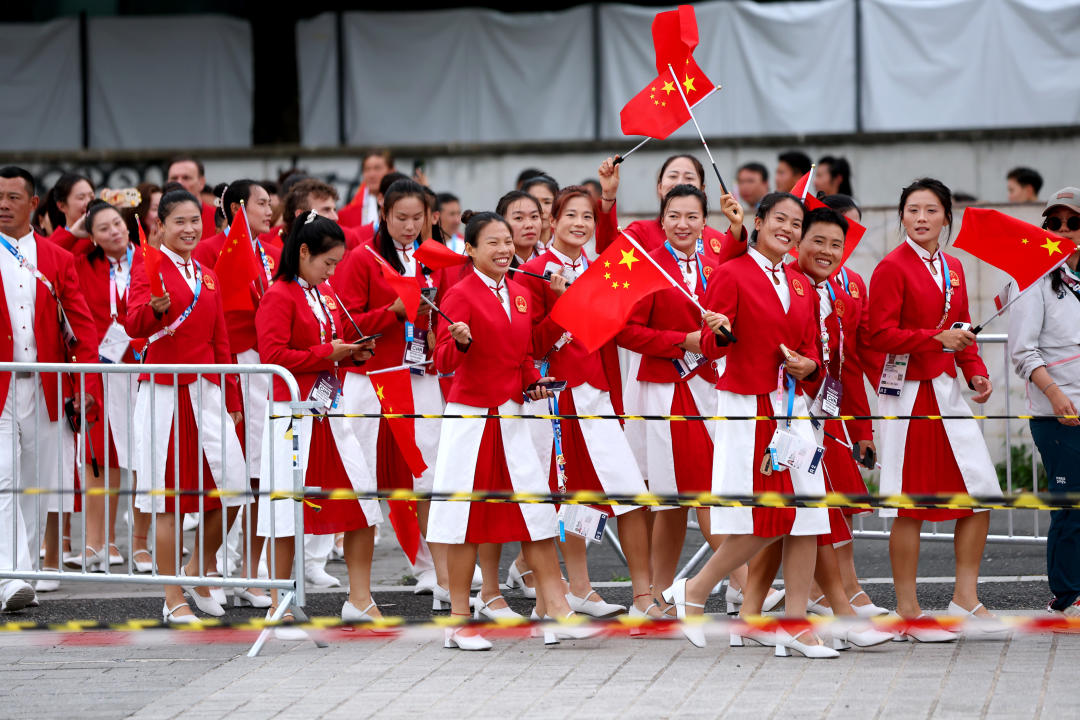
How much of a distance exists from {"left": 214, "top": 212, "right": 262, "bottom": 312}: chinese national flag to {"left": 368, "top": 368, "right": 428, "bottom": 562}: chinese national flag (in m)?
0.96

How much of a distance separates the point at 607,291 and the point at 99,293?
3.94 metres

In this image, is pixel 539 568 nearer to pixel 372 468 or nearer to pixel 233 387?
pixel 372 468

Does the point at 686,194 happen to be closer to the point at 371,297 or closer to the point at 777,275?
the point at 777,275

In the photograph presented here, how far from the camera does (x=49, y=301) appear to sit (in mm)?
8906

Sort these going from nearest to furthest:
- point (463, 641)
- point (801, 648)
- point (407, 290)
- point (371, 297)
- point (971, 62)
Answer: point (801, 648), point (463, 641), point (407, 290), point (371, 297), point (971, 62)

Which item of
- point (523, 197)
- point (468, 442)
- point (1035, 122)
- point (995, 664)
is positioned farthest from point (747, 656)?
point (1035, 122)

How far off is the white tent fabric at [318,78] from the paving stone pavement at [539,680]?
32.5 ft

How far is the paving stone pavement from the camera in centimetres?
605

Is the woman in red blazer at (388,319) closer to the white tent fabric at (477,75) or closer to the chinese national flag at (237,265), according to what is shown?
the chinese national flag at (237,265)

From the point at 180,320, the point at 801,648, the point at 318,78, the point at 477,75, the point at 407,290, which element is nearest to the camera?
the point at 801,648

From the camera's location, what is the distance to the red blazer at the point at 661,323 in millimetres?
7816

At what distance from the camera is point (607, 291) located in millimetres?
7398

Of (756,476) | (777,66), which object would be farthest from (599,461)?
(777,66)

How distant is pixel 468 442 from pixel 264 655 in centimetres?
128
